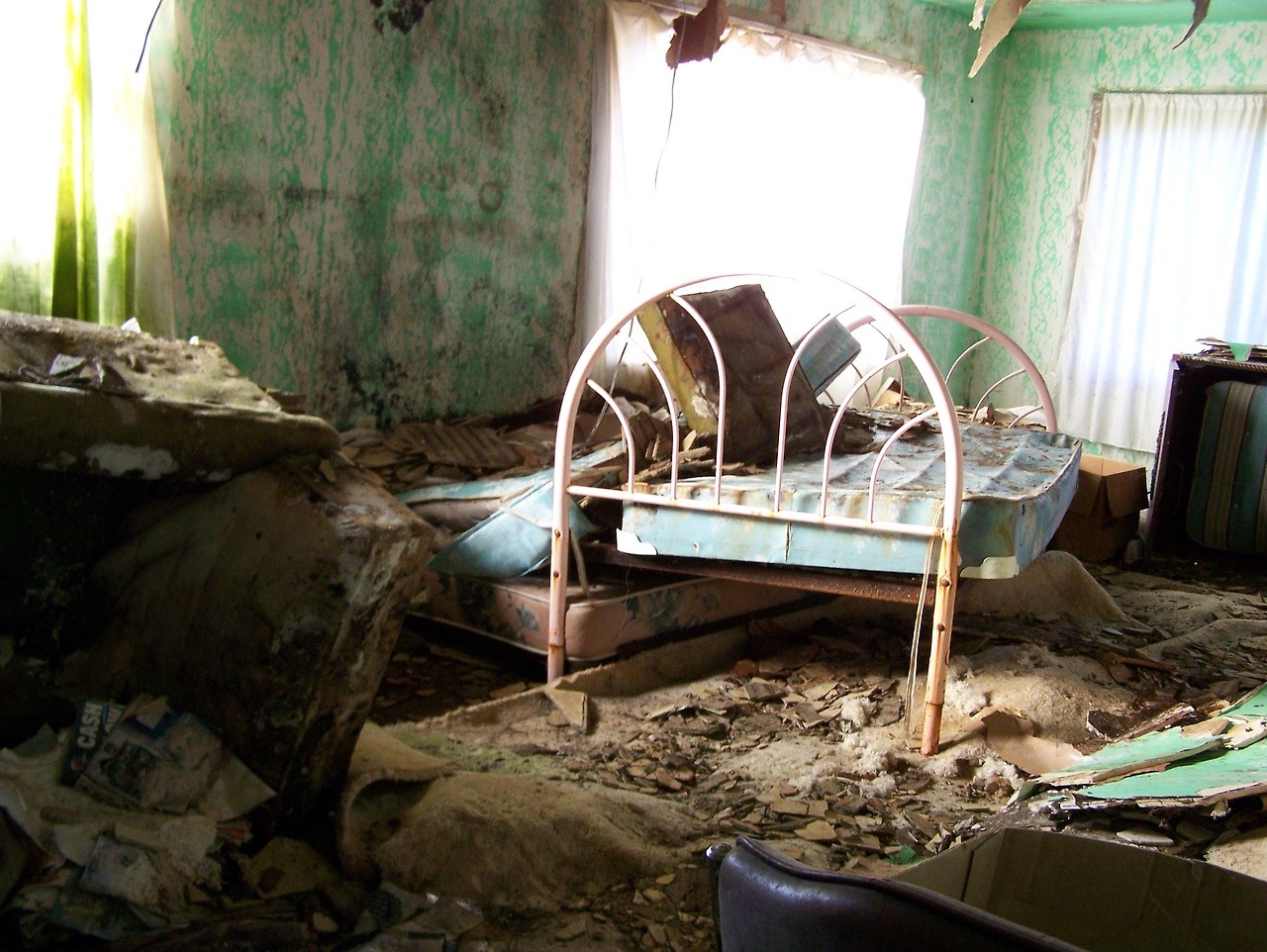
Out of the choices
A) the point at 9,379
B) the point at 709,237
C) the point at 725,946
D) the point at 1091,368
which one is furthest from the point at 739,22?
the point at 725,946

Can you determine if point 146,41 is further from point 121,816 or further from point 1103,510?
point 1103,510

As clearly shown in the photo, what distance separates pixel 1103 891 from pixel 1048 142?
638cm

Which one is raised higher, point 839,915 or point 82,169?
point 82,169

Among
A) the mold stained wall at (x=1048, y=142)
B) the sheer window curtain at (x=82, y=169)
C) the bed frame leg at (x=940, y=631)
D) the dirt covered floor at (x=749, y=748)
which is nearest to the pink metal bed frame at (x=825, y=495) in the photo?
the bed frame leg at (x=940, y=631)

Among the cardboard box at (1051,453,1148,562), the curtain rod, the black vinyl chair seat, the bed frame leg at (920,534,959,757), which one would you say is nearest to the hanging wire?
the curtain rod

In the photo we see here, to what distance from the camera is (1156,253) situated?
6262mm

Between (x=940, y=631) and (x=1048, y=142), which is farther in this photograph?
(x=1048, y=142)

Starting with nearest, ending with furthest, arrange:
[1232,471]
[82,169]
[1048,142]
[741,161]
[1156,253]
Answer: [82,169] < [1232,471] < [741,161] < [1156,253] < [1048,142]

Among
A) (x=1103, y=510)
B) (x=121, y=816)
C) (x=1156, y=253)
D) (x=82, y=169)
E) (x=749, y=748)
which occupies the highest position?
(x=1156, y=253)

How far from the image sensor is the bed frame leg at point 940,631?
2676 millimetres

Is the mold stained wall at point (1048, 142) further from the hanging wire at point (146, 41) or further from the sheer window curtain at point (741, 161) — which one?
the hanging wire at point (146, 41)

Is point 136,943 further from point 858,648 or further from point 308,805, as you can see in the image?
point 858,648

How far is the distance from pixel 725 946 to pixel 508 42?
409 cm

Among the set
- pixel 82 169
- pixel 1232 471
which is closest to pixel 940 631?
pixel 82 169
